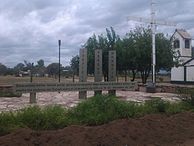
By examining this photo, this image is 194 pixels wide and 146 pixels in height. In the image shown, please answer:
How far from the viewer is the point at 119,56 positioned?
35.3 m

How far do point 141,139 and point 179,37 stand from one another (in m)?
56.5

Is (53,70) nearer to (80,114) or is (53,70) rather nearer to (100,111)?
(100,111)

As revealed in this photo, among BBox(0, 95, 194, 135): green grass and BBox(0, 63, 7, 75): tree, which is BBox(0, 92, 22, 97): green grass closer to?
BBox(0, 95, 194, 135): green grass

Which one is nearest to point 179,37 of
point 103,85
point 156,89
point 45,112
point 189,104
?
point 156,89

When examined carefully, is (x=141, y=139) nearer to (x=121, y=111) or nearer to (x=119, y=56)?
(x=121, y=111)

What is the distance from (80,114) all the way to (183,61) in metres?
48.4

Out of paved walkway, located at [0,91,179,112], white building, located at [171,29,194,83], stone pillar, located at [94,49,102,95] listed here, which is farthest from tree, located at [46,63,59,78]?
paved walkway, located at [0,91,179,112]

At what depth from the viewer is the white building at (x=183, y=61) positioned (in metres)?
54.6

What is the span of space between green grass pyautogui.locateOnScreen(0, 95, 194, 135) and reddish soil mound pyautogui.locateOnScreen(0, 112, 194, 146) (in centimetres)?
66

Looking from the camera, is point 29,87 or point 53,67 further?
point 53,67

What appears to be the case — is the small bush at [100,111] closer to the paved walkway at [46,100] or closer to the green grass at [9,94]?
the paved walkway at [46,100]

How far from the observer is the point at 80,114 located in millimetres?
10555

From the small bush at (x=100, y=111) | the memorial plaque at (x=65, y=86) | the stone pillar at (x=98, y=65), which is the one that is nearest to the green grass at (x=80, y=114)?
the small bush at (x=100, y=111)

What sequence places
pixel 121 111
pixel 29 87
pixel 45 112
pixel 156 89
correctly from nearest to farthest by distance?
pixel 45 112 < pixel 121 111 < pixel 29 87 < pixel 156 89
